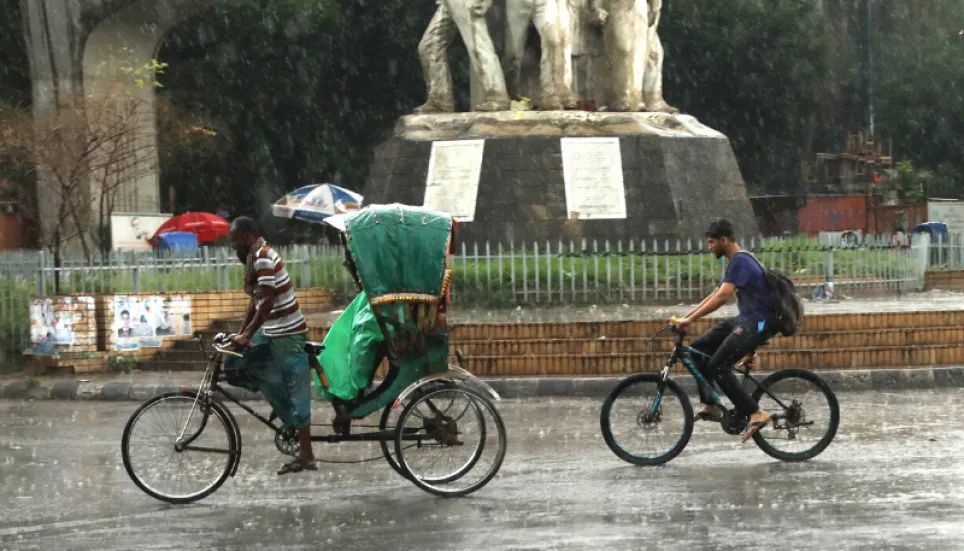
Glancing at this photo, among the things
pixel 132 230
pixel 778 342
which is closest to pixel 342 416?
pixel 778 342

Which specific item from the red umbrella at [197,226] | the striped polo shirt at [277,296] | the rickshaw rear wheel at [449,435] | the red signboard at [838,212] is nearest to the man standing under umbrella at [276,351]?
the striped polo shirt at [277,296]

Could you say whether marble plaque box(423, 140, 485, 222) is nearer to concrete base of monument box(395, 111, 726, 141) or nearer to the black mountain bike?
concrete base of monument box(395, 111, 726, 141)

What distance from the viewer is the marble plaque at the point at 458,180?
64.5 ft

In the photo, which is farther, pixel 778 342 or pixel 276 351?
pixel 778 342

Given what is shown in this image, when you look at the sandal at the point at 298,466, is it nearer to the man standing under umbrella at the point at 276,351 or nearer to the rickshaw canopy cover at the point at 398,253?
the man standing under umbrella at the point at 276,351

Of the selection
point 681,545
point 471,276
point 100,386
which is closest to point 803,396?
point 681,545

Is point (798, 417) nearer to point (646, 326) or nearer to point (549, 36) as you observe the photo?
point (646, 326)

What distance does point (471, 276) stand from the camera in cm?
1784

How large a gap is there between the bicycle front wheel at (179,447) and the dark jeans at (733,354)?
285 cm

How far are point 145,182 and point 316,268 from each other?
49.0 feet

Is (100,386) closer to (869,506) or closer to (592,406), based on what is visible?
(592,406)

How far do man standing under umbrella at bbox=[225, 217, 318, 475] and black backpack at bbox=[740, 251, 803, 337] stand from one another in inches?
109

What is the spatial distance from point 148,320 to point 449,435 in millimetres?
8492

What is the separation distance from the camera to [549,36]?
1981cm
